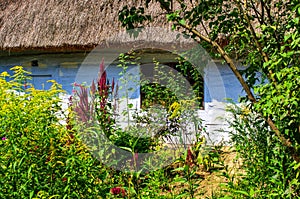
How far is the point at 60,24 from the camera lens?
6.20 metres

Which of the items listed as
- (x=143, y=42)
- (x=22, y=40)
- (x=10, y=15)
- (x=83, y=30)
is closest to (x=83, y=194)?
(x=143, y=42)

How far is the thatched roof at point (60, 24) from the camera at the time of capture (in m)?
5.90

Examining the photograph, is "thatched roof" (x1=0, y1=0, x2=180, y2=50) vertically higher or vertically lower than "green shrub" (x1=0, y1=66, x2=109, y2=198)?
higher

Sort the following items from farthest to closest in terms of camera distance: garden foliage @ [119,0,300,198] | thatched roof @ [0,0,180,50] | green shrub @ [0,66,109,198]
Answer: thatched roof @ [0,0,180,50]
green shrub @ [0,66,109,198]
garden foliage @ [119,0,300,198]

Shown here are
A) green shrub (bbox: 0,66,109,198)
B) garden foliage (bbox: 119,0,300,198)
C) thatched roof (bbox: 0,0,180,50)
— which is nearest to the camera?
garden foliage (bbox: 119,0,300,198)

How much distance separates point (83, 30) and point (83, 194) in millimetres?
3806

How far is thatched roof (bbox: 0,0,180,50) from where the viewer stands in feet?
19.4

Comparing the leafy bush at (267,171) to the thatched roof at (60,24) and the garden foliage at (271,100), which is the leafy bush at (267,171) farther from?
the thatched roof at (60,24)

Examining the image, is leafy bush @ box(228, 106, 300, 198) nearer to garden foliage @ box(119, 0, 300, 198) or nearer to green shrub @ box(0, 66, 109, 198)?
garden foliage @ box(119, 0, 300, 198)

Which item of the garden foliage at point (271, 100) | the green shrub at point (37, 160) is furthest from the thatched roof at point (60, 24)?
the green shrub at point (37, 160)

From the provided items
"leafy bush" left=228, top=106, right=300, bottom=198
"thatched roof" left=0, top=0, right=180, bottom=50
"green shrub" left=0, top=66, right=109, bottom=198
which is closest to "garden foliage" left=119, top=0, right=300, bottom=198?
"leafy bush" left=228, top=106, right=300, bottom=198

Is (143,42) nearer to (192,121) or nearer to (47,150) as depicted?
(192,121)

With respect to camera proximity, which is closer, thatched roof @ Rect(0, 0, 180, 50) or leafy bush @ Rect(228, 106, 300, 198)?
leafy bush @ Rect(228, 106, 300, 198)

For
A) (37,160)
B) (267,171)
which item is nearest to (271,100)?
(267,171)
